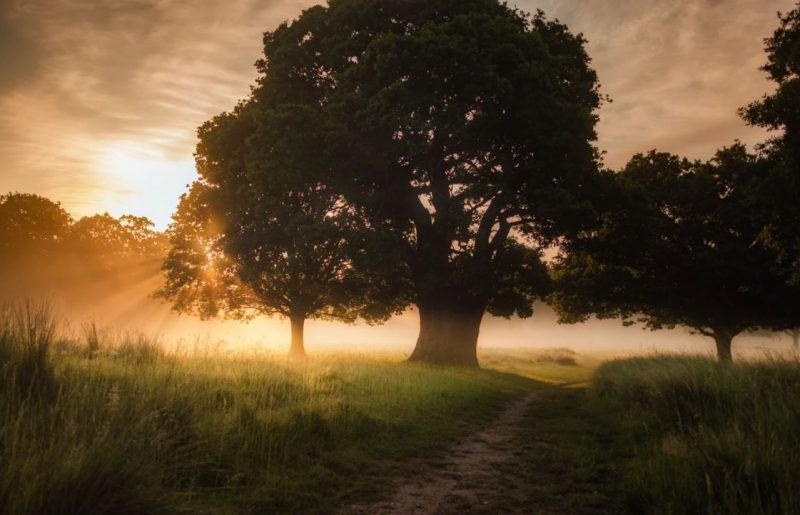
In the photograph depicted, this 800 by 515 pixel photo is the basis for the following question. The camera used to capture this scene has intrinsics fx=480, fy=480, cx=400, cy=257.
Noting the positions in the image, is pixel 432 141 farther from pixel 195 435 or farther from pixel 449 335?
pixel 195 435

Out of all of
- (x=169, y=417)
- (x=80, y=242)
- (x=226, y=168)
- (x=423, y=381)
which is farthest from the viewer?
(x=80, y=242)

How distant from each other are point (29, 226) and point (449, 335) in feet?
173

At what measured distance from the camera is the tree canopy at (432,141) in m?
20.1

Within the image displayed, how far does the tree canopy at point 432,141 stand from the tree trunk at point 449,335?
0.07 m

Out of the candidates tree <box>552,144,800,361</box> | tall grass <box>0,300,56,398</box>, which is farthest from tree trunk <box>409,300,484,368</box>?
tall grass <box>0,300,56,398</box>

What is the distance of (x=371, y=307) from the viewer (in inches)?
1135

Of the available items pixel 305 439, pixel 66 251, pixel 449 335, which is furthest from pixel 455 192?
pixel 66 251

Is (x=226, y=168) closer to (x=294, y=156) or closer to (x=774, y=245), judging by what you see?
(x=294, y=156)

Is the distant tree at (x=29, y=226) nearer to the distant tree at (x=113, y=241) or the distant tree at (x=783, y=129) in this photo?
the distant tree at (x=113, y=241)

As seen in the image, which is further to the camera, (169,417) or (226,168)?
(226,168)

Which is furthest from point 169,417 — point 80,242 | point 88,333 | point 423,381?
point 80,242

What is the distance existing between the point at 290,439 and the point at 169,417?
1.89 meters

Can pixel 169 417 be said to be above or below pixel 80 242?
below

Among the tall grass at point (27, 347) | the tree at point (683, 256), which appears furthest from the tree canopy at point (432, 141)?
the tall grass at point (27, 347)
